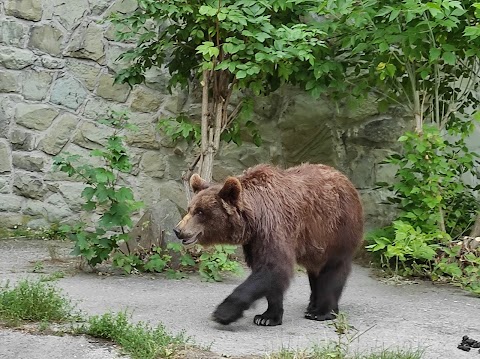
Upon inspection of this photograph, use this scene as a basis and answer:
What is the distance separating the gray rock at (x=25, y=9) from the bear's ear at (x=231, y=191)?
4067mm

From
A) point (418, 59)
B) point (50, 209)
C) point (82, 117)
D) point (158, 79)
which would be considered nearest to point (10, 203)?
point (50, 209)

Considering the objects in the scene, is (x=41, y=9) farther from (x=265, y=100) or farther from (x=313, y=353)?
(x=313, y=353)

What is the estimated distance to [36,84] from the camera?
8453 millimetres

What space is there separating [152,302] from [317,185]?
141 centimetres

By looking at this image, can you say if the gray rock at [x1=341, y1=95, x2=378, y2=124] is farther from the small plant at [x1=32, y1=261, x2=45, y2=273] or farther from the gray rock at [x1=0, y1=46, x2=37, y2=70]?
the small plant at [x1=32, y1=261, x2=45, y2=273]

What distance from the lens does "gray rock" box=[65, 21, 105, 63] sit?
27.8ft

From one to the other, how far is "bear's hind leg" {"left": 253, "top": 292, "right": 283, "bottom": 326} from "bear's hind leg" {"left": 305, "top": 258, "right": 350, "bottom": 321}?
15.7 inches

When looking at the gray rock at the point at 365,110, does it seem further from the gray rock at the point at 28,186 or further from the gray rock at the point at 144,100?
the gray rock at the point at 28,186

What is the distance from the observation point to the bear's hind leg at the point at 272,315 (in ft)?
17.1

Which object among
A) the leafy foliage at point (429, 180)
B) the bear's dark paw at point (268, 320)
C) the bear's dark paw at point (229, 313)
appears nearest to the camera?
the bear's dark paw at point (229, 313)

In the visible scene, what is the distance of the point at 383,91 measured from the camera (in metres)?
Result: 7.85

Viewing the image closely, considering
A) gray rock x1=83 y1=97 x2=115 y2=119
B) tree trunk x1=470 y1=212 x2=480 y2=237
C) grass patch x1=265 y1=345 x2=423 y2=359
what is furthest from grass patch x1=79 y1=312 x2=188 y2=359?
gray rock x1=83 y1=97 x2=115 y2=119

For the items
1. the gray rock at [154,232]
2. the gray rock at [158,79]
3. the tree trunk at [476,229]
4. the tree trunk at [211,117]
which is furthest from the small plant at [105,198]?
the tree trunk at [476,229]

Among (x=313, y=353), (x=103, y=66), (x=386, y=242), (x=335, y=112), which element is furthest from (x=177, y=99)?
(x=313, y=353)
